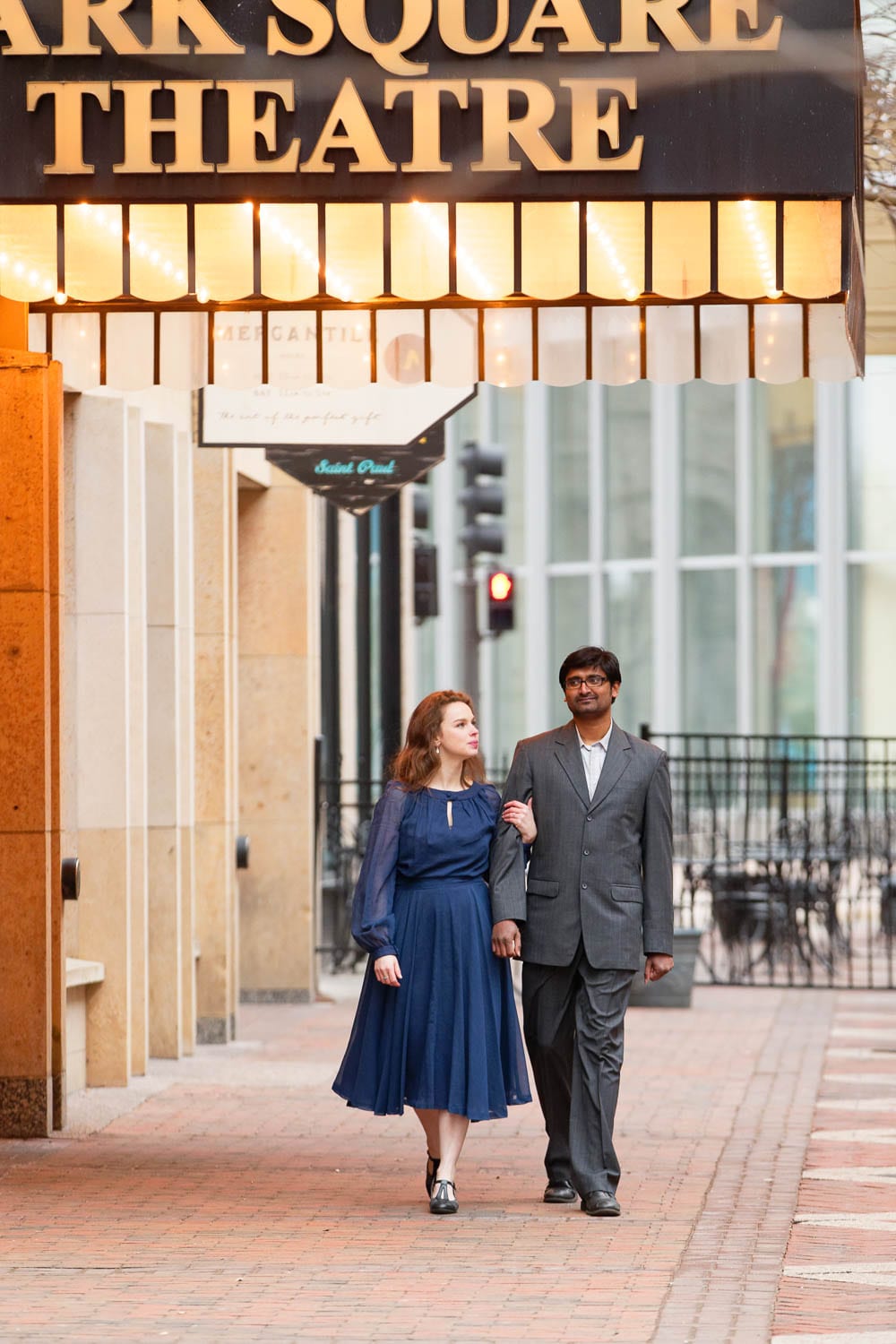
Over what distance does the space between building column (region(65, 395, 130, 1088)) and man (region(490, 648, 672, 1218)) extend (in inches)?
139

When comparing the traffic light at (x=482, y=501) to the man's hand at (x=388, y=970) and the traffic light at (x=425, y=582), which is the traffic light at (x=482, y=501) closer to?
the traffic light at (x=425, y=582)

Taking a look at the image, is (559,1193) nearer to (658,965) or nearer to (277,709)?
(658,965)

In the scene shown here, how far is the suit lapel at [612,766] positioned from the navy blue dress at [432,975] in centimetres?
40

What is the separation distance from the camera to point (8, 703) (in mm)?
9461

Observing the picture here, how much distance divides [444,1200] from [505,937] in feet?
3.24

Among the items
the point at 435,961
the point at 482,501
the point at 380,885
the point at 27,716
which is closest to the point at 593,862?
the point at 435,961

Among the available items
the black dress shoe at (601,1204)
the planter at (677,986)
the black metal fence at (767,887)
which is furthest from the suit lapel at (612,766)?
the black metal fence at (767,887)

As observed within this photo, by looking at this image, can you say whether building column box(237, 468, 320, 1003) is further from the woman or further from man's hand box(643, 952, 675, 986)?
man's hand box(643, 952, 675, 986)

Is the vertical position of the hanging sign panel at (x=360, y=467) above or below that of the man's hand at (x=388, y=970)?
above

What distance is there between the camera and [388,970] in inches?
317

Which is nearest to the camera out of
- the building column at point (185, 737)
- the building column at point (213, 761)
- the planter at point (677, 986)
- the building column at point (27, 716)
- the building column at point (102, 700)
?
the building column at point (27, 716)

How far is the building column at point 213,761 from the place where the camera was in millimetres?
13453

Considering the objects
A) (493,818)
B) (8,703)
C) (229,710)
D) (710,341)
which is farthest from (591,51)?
(229,710)

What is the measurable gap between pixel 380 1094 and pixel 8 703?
2.56 meters
